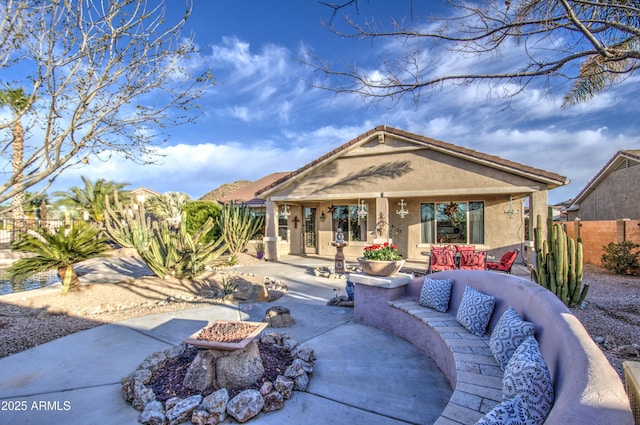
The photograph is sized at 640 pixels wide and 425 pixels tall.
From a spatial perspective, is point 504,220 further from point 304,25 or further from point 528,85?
point 304,25

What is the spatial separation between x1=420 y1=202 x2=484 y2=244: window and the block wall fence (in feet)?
10.5

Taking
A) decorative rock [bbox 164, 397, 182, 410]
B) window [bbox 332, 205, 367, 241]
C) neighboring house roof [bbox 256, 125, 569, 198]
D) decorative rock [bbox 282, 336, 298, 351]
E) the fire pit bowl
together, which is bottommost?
decorative rock [bbox 164, 397, 182, 410]

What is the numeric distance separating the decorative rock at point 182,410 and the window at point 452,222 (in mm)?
11992

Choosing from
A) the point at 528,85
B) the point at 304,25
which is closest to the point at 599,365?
the point at 528,85

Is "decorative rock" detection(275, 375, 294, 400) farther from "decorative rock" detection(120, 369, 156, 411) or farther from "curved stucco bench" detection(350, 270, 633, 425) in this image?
"curved stucco bench" detection(350, 270, 633, 425)

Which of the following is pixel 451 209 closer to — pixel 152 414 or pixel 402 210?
pixel 402 210

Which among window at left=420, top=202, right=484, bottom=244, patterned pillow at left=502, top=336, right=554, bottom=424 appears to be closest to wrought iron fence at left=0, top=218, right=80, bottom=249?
window at left=420, top=202, right=484, bottom=244

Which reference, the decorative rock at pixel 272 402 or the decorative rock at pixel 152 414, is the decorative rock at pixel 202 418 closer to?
the decorative rock at pixel 152 414

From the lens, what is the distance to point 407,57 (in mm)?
4512

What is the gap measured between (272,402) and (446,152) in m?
10.7

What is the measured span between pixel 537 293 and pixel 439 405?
147 cm

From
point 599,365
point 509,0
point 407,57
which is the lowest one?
point 599,365

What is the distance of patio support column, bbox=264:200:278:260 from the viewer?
566 inches

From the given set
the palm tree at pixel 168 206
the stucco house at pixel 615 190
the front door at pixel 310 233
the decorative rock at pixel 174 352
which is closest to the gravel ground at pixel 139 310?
the decorative rock at pixel 174 352
